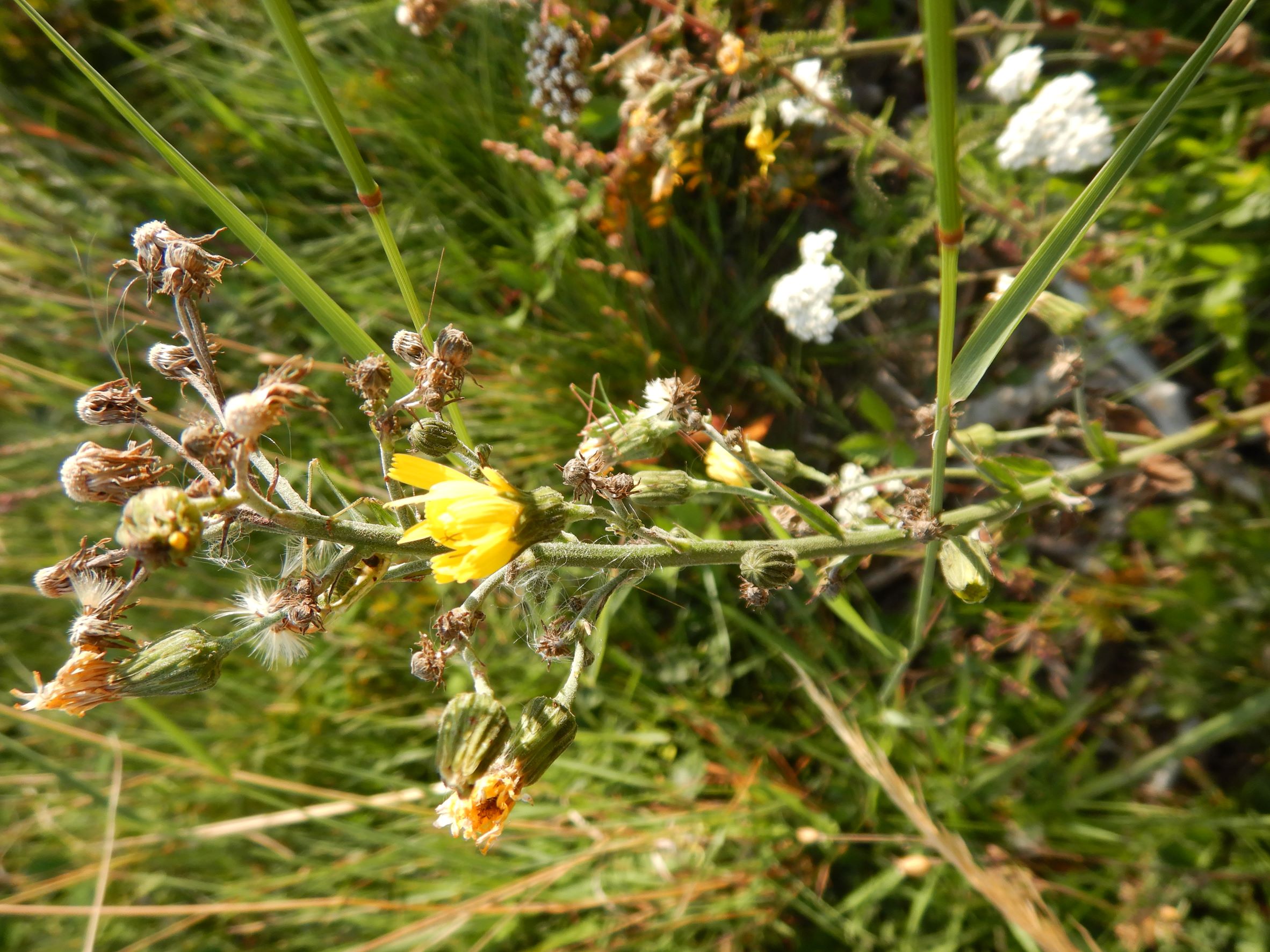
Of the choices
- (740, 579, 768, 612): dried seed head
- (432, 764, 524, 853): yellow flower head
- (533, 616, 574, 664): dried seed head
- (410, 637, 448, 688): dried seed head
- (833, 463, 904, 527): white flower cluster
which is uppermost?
(410, 637, 448, 688): dried seed head

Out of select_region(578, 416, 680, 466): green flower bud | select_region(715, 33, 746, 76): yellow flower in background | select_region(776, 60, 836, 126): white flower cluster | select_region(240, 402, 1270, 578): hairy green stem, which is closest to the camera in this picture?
select_region(240, 402, 1270, 578): hairy green stem

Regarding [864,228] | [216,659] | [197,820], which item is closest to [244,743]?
[197,820]

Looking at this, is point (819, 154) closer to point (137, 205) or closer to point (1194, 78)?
point (1194, 78)

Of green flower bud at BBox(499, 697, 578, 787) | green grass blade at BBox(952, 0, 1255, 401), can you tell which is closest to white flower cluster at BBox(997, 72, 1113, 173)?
green grass blade at BBox(952, 0, 1255, 401)

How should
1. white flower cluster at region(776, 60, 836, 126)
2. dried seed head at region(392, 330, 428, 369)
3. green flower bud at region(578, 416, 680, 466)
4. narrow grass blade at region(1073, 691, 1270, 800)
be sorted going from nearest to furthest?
dried seed head at region(392, 330, 428, 369) < green flower bud at region(578, 416, 680, 466) < white flower cluster at region(776, 60, 836, 126) < narrow grass blade at region(1073, 691, 1270, 800)

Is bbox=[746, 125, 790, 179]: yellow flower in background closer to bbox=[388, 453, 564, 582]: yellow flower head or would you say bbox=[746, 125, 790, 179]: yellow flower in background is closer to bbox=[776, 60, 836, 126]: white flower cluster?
bbox=[776, 60, 836, 126]: white flower cluster

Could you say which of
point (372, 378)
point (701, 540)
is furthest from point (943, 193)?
point (372, 378)

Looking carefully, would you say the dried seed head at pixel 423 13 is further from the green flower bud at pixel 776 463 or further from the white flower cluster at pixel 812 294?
the green flower bud at pixel 776 463
